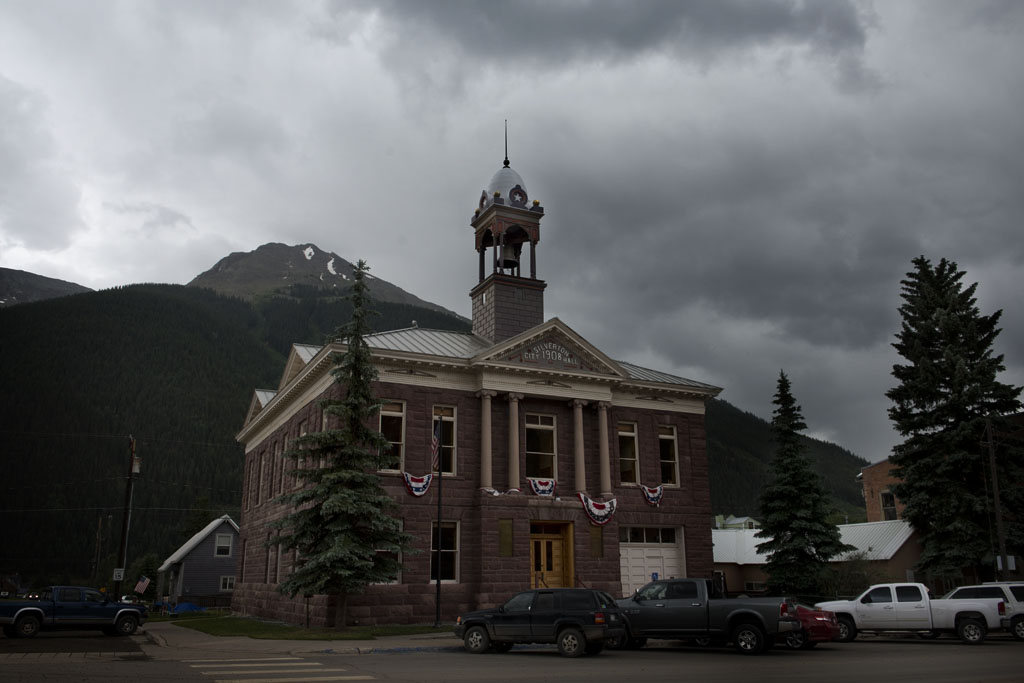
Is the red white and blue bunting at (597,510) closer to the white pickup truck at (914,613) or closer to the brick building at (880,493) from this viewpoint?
the white pickup truck at (914,613)

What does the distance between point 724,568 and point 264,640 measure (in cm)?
3471

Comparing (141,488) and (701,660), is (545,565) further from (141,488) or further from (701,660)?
(141,488)

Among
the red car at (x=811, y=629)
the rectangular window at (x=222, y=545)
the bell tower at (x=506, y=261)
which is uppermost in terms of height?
the bell tower at (x=506, y=261)

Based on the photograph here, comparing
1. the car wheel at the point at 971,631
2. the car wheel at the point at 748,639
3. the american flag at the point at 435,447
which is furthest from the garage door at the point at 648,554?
the car wheel at the point at 748,639

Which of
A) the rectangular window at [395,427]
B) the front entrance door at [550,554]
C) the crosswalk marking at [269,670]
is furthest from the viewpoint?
the front entrance door at [550,554]

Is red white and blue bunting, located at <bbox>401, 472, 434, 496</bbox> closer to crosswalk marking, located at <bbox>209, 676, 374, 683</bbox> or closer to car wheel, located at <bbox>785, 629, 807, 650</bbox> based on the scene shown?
car wheel, located at <bbox>785, 629, 807, 650</bbox>

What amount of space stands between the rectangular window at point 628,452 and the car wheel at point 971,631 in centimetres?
1540

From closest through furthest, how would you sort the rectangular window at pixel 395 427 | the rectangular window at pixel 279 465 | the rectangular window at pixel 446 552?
the rectangular window at pixel 446 552
the rectangular window at pixel 395 427
the rectangular window at pixel 279 465

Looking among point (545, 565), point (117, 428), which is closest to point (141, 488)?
point (117, 428)

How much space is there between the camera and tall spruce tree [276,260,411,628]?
25984 millimetres

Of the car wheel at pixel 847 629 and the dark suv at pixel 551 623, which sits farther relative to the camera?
the car wheel at pixel 847 629

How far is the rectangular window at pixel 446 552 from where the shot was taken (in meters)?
31.3

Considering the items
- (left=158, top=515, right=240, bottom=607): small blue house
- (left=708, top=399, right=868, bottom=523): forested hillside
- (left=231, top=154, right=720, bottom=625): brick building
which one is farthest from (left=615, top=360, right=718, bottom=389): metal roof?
(left=708, top=399, right=868, bottom=523): forested hillside

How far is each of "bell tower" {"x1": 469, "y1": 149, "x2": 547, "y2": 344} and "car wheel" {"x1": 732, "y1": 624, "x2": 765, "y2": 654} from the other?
20369 mm
